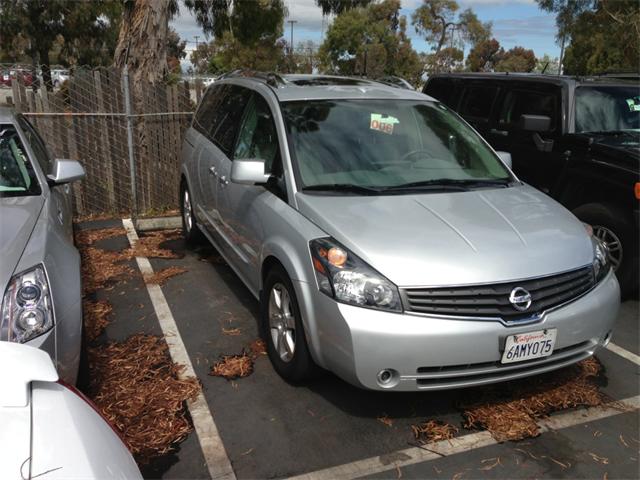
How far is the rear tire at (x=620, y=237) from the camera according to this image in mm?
4945

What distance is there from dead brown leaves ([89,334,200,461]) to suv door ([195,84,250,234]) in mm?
1368

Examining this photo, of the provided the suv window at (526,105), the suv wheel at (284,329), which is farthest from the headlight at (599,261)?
the suv window at (526,105)

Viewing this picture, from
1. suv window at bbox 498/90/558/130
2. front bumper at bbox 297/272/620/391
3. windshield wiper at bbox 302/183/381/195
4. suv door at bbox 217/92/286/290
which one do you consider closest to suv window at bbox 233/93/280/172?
suv door at bbox 217/92/286/290

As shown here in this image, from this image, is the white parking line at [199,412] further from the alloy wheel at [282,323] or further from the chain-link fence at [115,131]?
the chain-link fence at [115,131]

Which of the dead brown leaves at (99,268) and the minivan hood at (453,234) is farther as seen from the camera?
the dead brown leaves at (99,268)

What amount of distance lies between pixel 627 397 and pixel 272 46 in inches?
1710

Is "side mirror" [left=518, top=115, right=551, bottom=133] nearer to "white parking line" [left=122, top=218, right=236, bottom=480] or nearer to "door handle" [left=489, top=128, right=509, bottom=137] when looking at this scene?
"door handle" [left=489, top=128, right=509, bottom=137]

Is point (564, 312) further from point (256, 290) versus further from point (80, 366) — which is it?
point (80, 366)

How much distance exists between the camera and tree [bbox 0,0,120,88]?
24172 mm

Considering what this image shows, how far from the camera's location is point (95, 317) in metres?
4.52

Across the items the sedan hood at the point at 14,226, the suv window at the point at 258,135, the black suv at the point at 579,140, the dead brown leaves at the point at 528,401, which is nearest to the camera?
the sedan hood at the point at 14,226

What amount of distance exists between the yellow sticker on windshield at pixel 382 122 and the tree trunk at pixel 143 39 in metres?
5.09

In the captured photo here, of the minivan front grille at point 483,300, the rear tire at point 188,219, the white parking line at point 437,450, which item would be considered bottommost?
the white parking line at point 437,450

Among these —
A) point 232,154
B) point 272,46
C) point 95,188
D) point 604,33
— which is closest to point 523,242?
point 232,154
